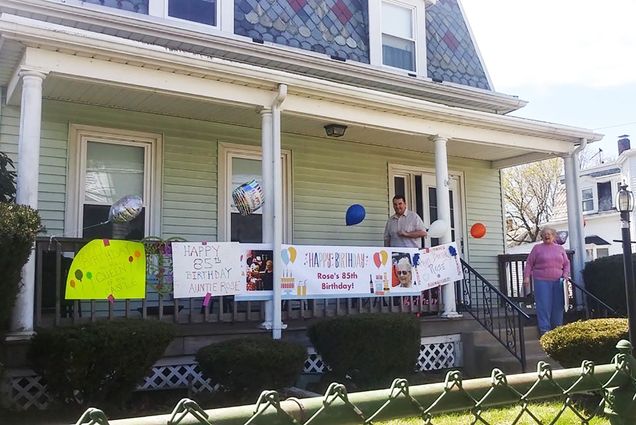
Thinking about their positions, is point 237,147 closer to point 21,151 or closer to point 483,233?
point 21,151

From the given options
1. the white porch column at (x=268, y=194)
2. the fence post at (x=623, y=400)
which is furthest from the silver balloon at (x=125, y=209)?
the fence post at (x=623, y=400)

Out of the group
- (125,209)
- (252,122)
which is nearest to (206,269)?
(125,209)

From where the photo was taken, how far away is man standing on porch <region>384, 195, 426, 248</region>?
9.36 metres

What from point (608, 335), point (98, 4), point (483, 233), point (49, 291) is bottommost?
point (608, 335)

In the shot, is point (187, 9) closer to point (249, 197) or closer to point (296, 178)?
point (296, 178)

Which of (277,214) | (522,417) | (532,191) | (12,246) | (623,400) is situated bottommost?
(522,417)

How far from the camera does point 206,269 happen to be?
23.4 feet

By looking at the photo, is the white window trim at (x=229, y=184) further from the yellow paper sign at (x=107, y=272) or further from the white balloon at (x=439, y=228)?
the yellow paper sign at (x=107, y=272)

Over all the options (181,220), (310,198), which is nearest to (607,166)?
(310,198)

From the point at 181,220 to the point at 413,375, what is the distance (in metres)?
3.80

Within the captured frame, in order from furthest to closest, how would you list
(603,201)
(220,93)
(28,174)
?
(603,201)
(220,93)
(28,174)

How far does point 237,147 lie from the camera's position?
31.5 feet

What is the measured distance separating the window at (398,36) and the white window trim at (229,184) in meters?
3.19

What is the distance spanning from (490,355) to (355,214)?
2.97 metres
